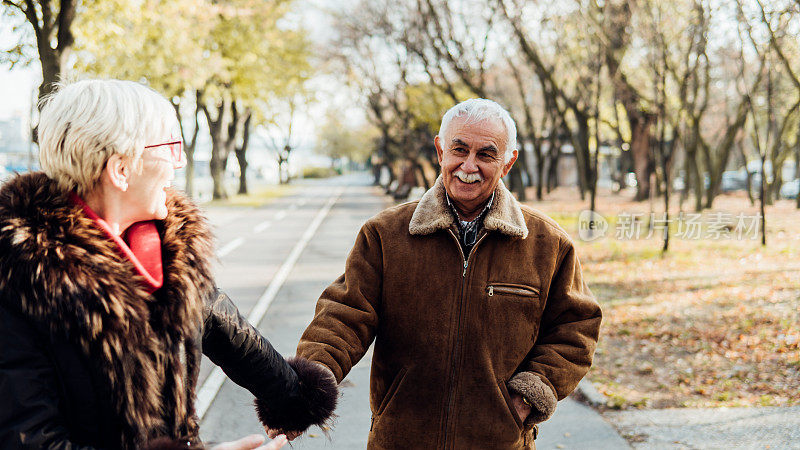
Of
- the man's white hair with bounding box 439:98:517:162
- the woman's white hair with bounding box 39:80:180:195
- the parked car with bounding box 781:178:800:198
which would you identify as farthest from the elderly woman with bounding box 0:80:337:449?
the parked car with bounding box 781:178:800:198

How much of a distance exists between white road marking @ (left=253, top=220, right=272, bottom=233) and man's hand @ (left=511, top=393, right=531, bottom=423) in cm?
1699

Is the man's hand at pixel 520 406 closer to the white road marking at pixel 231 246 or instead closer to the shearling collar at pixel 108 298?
the shearling collar at pixel 108 298

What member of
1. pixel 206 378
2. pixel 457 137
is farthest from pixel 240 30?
pixel 457 137

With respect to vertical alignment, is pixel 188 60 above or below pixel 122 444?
above

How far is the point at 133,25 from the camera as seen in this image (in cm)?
1558

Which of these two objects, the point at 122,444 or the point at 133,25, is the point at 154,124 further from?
the point at 133,25

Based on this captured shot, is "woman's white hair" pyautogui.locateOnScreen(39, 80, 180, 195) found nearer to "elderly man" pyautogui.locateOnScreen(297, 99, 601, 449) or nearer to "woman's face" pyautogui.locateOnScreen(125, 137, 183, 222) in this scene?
"woman's face" pyautogui.locateOnScreen(125, 137, 183, 222)

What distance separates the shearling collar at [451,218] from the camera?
2.49 meters

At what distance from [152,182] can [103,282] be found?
306 millimetres

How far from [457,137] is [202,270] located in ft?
3.85

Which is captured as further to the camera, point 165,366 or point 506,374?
point 506,374

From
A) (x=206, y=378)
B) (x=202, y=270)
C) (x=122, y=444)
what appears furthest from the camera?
(x=206, y=378)

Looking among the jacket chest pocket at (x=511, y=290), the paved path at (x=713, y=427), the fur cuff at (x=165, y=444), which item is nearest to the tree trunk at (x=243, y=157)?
the paved path at (x=713, y=427)

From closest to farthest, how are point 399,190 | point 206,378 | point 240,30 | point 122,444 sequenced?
point 122,444, point 206,378, point 240,30, point 399,190
